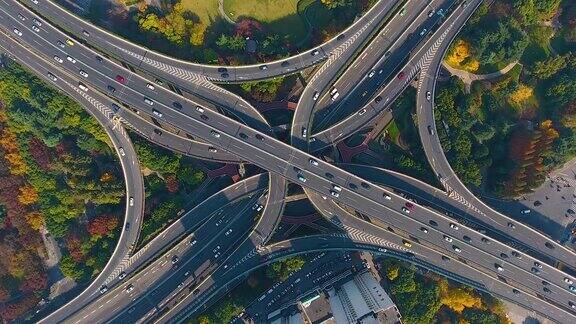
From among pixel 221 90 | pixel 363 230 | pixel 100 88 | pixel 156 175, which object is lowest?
pixel 363 230

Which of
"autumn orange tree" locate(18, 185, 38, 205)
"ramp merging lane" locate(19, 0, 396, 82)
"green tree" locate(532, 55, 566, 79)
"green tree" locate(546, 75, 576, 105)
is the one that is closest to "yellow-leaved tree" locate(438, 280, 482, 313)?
"green tree" locate(546, 75, 576, 105)

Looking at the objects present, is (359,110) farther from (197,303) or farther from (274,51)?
(197,303)

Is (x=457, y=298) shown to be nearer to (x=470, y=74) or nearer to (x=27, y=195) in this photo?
(x=470, y=74)

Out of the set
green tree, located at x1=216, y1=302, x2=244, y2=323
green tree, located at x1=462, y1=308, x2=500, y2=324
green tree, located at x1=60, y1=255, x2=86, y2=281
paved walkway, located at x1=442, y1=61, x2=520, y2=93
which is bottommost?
green tree, located at x1=462, y1=308, x2=500, y2=324

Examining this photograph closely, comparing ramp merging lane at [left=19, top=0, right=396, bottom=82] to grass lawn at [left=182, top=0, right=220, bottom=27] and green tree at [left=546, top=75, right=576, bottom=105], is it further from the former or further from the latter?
green tree at [left=546, top=75, right=576, bottom=105]

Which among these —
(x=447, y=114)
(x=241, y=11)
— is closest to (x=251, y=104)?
(x=241, y=11)

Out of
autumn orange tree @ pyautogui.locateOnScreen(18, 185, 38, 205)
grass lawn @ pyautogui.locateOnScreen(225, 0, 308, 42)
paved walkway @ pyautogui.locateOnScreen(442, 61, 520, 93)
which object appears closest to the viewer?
autumn orange tree @ pyautogui.locateOnScreen(18, 185, 38, 205)

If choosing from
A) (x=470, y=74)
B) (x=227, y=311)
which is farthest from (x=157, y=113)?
(x=470, y=74)
